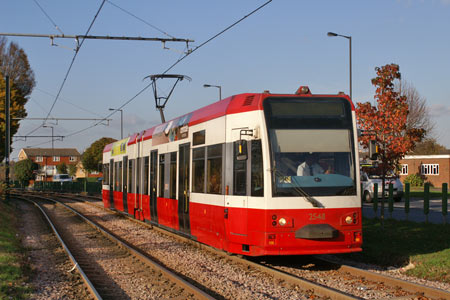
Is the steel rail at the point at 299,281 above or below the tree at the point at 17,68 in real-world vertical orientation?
below

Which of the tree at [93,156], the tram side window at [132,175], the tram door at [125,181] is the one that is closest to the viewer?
the tram side window at [132,175]

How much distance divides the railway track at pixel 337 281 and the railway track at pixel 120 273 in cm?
171

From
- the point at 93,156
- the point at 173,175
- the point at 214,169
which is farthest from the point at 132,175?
the point at 93,156

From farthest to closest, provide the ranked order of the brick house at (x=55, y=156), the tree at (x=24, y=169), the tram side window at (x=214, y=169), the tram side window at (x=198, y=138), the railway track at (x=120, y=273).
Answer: the brick house at (x=55, y=156)
the tree at (x=24, y=169)
the tram side window at (x=198, y=138)
the tram side window at (x=214, y=169)
the railway track at (x=120, y=273)

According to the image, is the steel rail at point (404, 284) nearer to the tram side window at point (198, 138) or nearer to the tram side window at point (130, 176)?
the tram side window at point (198, 138)

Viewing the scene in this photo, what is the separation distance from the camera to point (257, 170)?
10305 millimetres

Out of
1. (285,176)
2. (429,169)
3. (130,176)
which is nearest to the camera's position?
(285,176)

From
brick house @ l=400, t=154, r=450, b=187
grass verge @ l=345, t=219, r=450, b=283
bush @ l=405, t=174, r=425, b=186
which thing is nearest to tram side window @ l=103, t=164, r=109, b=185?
grass verge @ l=345, t=219, r=450, b=283

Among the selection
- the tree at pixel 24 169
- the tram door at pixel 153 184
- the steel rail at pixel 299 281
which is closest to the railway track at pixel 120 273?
the tram door at pixel 153 184

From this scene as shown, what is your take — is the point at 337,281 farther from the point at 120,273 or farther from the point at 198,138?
the point at 198,138

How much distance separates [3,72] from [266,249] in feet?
146

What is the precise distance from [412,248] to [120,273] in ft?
20.8

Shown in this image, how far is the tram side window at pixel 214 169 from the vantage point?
454 inches

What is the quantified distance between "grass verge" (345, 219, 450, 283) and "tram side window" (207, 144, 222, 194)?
3.37 meters
